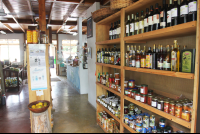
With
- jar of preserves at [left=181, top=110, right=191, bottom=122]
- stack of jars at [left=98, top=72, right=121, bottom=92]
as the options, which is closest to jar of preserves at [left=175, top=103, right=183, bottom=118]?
jar of preserves at [left=181, top=110, right=191, bottom=122]

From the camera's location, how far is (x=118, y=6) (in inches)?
90.4

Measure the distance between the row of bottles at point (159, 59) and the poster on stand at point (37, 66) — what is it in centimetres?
165

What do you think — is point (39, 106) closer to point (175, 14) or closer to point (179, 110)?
point (179, 110)

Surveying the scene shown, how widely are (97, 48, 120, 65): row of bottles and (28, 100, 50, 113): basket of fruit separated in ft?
4.42

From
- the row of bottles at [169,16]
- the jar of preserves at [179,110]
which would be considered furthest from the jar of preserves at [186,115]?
the row of bottles at [169,16]

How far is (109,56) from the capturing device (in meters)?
2.96

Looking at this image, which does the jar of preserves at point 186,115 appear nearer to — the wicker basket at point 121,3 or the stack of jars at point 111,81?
Result: the stack of jars at point 111,81

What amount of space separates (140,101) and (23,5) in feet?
18.0

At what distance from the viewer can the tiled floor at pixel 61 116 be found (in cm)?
322

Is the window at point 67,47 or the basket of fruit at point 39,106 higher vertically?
the window at point 67,47

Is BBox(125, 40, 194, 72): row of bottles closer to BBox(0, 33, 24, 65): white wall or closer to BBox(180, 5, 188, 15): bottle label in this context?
BBox(180, 5, 188, 15): bottle label

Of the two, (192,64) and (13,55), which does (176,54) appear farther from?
(13,55)

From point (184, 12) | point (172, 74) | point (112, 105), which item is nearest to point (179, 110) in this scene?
point (172, 74)

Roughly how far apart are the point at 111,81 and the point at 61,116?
177 centimetres
